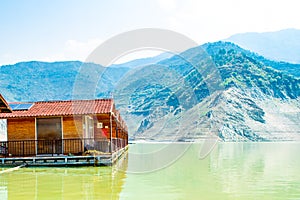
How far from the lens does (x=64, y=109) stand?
2008cm

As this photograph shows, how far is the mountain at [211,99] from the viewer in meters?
75.5

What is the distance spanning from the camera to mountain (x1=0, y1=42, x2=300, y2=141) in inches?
2972

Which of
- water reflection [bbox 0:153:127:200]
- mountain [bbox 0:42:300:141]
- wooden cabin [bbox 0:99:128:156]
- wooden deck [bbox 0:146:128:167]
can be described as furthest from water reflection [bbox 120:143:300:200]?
mountain [bbox 0:42:300:141]

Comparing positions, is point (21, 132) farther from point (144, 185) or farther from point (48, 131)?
point (144, 185)

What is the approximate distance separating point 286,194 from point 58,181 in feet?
24.0

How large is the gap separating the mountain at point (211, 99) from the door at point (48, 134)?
54.0 meters

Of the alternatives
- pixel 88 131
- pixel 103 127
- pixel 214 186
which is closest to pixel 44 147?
pixel 88 131

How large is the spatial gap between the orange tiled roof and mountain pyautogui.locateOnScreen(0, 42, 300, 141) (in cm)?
5306

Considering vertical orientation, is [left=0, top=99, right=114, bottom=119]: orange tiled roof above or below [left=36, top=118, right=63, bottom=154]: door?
above

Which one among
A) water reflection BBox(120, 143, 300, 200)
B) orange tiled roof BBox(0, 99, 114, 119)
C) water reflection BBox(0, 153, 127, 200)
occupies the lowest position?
water reflection BBox(120, 143, 300, 200)

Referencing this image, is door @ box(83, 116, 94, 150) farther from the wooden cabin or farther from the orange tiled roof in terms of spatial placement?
the orange tiled roof

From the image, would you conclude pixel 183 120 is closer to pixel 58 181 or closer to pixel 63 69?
pixel 58 181

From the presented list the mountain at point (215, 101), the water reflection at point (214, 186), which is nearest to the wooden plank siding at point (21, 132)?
the water reflection at point (214, 186)

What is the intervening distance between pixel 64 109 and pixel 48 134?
1.47 m
